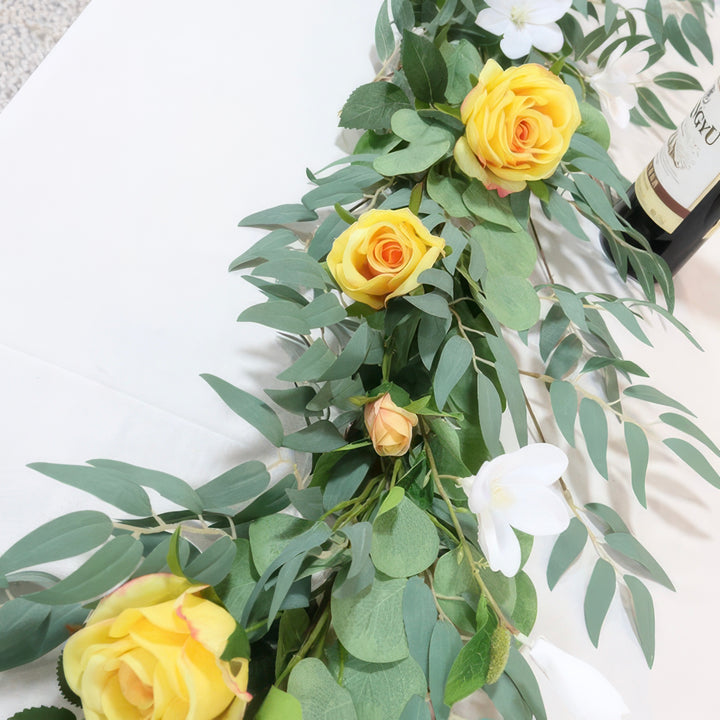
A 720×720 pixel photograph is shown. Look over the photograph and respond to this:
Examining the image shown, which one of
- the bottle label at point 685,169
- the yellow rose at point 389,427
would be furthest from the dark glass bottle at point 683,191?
the yellow rose at point 389,427

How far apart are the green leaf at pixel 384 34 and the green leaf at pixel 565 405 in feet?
1.13

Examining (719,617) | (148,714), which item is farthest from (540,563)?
(148,714)

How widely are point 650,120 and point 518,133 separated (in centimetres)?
40

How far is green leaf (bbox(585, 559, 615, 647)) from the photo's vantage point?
1.49ft

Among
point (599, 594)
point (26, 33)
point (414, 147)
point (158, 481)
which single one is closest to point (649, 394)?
point (599, 594)

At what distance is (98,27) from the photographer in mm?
583

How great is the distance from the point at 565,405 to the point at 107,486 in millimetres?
319

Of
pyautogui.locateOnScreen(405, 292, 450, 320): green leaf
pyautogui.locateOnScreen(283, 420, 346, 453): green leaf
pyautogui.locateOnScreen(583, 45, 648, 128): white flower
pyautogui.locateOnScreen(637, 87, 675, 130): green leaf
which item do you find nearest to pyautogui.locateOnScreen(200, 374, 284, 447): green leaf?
pyautogui.locateOnScreen(283, 420, 346, 453): green leaf

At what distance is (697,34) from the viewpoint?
75cm

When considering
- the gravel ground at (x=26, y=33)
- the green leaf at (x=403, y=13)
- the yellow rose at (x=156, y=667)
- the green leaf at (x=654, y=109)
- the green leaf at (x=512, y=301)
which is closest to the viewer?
the yellow rose at (x=156, y=667)

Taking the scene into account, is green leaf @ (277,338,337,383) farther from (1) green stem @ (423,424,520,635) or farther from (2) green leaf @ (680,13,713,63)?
(2) green leaf @ (680,13,713,63)

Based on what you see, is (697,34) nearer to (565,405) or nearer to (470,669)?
(565,405)

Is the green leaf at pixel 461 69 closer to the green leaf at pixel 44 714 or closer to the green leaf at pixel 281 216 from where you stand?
the green leaf at pixel 281 216

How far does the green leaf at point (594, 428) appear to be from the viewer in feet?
1.59
